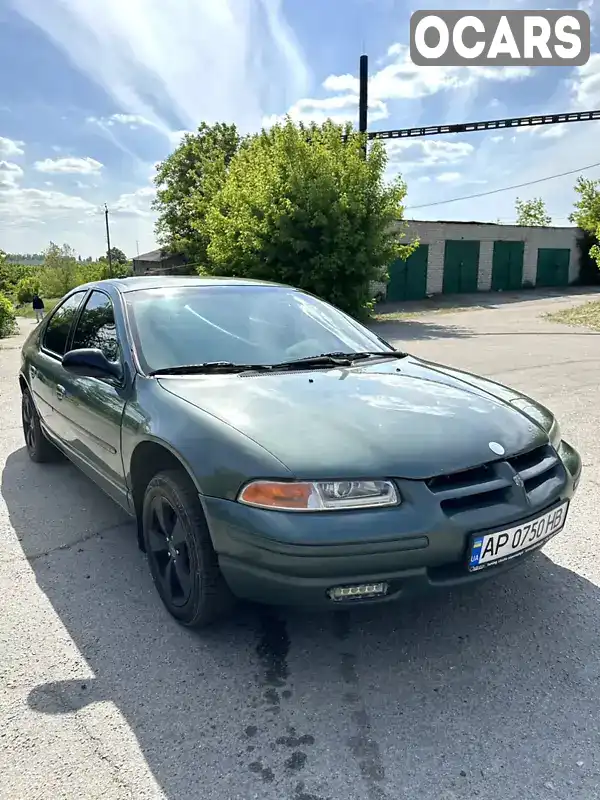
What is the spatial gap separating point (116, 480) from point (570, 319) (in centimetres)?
1816

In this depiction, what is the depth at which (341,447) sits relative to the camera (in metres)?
2.14

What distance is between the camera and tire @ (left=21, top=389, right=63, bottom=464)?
4.67 metres

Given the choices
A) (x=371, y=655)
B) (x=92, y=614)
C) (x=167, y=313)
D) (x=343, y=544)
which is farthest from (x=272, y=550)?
(x=167, y=313)

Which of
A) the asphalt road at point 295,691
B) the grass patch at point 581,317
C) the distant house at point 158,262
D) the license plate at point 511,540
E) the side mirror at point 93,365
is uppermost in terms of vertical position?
the distant house at point 158,262

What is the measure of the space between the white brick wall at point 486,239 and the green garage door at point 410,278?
1.51 ft

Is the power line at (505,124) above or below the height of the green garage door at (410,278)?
above

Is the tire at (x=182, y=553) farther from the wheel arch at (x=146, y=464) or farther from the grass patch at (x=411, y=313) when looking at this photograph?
the grass patch at (x=411, y=313)

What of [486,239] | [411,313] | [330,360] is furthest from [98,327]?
[486,239]

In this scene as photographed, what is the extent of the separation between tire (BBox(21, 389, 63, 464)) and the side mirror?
177 cm

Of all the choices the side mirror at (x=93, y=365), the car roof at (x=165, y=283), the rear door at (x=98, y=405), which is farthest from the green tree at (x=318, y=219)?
the side mirror at (x=93, y=365)

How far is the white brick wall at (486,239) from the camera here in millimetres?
29219

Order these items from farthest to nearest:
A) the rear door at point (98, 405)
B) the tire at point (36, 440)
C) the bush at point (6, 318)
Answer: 1. the bush at point (6, 318)
2. the tire at point (36, 440)
3. the rear door at point (98, 405)

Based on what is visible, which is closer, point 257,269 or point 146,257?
point 257,269

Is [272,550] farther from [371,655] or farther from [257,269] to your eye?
[257,269]
